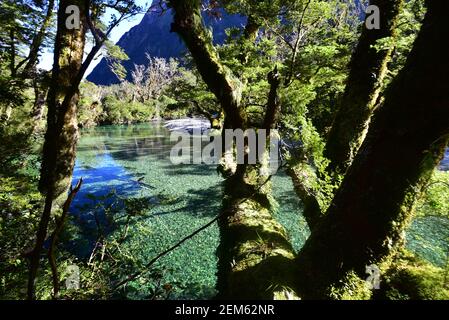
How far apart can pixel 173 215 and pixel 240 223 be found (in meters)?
7.85

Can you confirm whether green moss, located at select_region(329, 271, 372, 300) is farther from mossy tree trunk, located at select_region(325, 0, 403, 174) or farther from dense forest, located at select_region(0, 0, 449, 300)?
mossy tree trunk, located at select_region(325, 0, 403, 174)

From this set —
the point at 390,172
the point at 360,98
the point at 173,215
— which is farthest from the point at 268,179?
the point at 173,215

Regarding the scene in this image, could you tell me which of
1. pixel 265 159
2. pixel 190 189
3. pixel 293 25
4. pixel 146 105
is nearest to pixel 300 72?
pixel 293 25

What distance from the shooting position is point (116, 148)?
3030cm

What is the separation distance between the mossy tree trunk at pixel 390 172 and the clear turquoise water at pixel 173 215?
118 centimetres

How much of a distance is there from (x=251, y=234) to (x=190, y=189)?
37.8ft

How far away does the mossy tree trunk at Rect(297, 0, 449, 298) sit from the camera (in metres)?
2.54

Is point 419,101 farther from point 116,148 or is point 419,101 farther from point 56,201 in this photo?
point 116,148

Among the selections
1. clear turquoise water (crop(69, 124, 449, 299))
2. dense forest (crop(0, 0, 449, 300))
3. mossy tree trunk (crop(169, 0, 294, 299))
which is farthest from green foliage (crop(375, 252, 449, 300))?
mossy tree trunk (crop(169, 0, 294, 299))

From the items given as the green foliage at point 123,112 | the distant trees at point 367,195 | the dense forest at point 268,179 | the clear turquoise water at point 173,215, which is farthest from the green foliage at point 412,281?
the green foliage at point 123,112

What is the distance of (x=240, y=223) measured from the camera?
519 cm

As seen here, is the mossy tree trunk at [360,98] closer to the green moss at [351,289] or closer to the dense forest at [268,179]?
the dense forest at [268,179]

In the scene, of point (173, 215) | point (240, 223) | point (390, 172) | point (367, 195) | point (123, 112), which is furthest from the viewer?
point (123, 112)

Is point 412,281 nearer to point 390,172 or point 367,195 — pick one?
point 367,195
